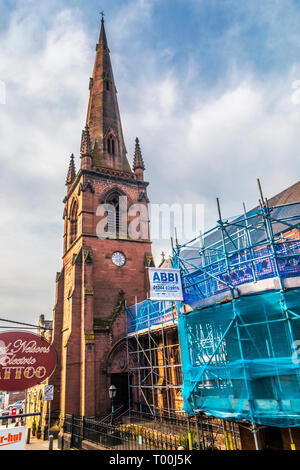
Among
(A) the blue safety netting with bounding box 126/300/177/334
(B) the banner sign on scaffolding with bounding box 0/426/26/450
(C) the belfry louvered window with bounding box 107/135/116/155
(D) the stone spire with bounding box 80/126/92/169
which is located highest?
(C) the belfry louvered window with bounding box 107/135/116/155

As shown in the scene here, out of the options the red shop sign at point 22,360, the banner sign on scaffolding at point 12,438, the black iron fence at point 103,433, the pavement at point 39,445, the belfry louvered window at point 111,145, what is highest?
the belfry louvered window at point 111,145

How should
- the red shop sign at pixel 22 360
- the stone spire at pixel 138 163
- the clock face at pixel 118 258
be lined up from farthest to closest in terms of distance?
the stone spire at pixel 138 163
the clock face at pixel 118 258
the red shop sign at pixel 22 360

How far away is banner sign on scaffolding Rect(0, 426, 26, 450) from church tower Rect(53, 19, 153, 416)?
47.2ft

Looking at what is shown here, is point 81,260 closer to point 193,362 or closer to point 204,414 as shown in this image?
point 193,362

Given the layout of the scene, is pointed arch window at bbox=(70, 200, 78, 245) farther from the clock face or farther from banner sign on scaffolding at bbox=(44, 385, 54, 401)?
banner sign on scaffolding at bbox=(44, 385, 54, 401)

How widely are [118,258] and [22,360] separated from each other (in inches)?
715

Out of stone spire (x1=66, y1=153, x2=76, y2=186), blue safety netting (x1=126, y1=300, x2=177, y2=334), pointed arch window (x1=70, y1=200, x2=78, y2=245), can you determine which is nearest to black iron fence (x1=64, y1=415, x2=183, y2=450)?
blue safety netting (x1=126, y1=300, x2=177, y2=334)

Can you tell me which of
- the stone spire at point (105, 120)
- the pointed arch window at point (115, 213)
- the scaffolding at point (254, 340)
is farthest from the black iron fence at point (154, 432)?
the stone spire at point (105, 120)

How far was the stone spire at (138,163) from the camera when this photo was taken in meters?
30.3

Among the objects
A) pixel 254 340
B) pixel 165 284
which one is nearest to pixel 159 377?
pixel 165 284

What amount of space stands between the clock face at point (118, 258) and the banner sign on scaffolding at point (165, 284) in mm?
11014

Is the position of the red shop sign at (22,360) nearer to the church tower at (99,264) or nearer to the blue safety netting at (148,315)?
the blue safety netting at (148,315)

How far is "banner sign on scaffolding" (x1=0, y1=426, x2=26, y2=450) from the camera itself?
6.47m
